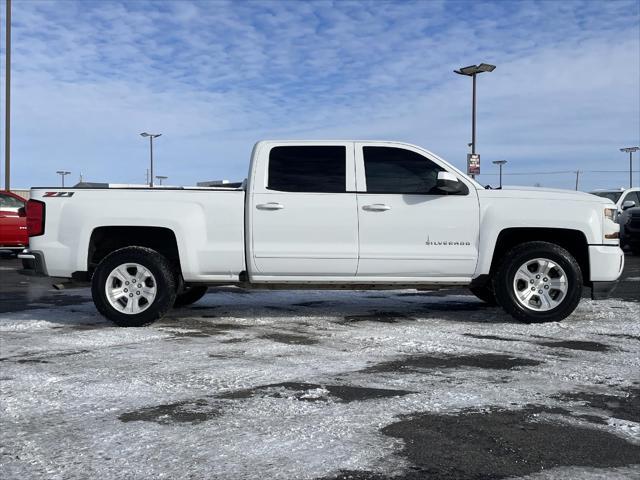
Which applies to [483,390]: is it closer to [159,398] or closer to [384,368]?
[384,368]

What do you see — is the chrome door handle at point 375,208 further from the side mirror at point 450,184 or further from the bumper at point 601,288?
the bumper at point 601,288

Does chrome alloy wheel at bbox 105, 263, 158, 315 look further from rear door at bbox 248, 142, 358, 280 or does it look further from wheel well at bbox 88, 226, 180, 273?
rear door at bbox 248, 142, 358, 280

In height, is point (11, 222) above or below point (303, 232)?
above

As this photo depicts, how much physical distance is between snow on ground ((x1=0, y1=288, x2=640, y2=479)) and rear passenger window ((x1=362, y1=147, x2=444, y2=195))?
57.0 inches

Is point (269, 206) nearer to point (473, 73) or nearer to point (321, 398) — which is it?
point (321, 398)

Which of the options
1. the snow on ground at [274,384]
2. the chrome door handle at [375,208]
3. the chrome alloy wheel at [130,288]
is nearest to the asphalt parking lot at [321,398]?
the snow on ground at [274,384]

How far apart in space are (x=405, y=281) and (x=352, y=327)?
746mm

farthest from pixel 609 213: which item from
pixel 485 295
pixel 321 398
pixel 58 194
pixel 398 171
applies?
pixel 58 194

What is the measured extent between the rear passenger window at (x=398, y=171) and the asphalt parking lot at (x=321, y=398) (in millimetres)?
1446

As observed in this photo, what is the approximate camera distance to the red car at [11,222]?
51.3 ft

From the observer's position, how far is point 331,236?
6.61 metres

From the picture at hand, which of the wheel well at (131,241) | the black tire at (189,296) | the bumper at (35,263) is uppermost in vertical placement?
the wheel well at (131,241)

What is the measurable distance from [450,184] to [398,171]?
594 millimetres

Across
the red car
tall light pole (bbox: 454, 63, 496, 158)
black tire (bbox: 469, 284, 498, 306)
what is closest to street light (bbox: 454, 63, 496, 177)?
tall light pole (bbox: 454, 63, 496, 158)
